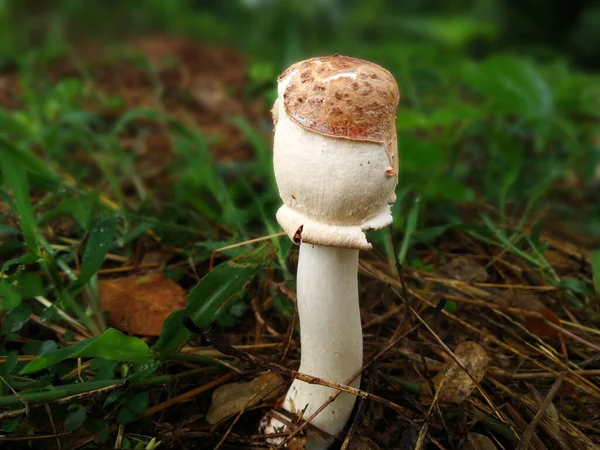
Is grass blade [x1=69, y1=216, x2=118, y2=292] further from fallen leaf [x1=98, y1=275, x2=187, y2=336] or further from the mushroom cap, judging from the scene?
the mushroom cap

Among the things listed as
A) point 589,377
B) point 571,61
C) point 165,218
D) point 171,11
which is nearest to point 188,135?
point 165,218

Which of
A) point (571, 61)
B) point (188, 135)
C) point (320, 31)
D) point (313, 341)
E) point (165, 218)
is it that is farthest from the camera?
point (571, 61)

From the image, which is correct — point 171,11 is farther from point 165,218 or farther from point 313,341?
point 313,341

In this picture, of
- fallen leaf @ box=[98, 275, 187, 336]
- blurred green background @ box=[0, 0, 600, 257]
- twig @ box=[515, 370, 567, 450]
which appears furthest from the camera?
blurred green background @ box=[0, 0, 600, 257]

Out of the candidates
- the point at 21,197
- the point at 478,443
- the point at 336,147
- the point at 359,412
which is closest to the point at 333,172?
the point at 336,147

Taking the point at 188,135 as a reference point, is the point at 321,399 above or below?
below

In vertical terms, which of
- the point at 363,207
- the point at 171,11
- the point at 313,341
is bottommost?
the point at 171,11

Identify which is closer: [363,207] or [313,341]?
[363,207]

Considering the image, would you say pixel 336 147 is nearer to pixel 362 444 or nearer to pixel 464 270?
pixel 362 444

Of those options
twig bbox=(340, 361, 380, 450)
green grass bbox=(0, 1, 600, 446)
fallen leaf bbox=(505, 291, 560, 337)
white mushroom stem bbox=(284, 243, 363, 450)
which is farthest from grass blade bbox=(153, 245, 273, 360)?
fallen leaf bbox=(505, 291, 560, 337)
